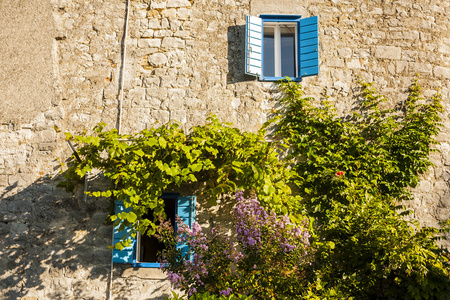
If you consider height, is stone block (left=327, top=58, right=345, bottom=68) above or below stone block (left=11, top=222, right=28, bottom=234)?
above

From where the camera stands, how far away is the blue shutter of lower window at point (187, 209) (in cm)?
502

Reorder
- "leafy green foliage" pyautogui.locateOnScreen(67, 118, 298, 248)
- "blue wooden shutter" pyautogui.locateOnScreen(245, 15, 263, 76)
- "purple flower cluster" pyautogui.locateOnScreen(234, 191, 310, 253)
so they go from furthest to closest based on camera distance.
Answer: "blue wooden shutter" pyautogui.locateOnScreen(245, 15, 263, 76) → "leafy green foliage" pyautogui.locateOnScreen(67, 118, 298, 248) → "purple flower cluster" pyautogui.locateOnScreen(234, 191, 310, 253)

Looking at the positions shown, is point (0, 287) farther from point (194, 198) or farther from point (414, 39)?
point (414, 39)

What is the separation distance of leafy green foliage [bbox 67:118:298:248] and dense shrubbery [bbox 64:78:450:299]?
14 millimetres

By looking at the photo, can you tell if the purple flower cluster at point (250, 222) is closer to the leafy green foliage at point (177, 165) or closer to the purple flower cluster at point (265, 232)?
the purple flower cluster at point (265, 232)

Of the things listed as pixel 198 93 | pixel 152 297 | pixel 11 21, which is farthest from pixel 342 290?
pixel 11 21

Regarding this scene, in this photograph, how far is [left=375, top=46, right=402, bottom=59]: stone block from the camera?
18.3 ft

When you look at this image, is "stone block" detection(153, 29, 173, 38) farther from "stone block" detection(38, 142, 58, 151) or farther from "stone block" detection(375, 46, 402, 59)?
"stone block" detection(375, 46, 402, 59)

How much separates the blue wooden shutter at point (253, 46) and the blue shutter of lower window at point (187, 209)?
182 cm

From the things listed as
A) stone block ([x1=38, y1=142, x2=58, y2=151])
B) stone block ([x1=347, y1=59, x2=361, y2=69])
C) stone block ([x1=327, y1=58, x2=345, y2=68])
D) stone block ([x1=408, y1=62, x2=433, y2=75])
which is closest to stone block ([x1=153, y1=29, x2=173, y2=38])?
stone block ([x1=38, y1=142, x2=58, y2=151])

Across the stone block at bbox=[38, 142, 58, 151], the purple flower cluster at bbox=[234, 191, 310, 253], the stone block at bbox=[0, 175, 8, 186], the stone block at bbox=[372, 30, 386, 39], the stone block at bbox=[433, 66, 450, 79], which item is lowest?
the purple flower cluster at bbox=[234, 191, 310, 253]

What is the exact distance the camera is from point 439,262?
4250mm

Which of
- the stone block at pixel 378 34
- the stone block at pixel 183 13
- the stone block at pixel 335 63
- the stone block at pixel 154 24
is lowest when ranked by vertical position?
the stone block at pixel 335 63

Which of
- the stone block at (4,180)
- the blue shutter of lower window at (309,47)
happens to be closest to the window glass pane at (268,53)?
the blue shutter of lower window at (309,47)
